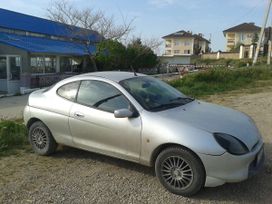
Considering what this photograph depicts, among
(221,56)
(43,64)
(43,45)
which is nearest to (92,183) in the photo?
(43,64)


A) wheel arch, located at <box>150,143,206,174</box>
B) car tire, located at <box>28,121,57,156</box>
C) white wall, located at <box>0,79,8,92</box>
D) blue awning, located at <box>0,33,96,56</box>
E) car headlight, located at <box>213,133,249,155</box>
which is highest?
blue awning, located at <box>0,33,96,56</box>

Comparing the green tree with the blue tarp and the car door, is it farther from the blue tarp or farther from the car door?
the car door

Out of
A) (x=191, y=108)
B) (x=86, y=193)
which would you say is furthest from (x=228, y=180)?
(x=86, y=193)

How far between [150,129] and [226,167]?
1.04m

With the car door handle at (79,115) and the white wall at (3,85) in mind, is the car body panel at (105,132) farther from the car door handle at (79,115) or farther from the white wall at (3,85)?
the white wall at (3,85)

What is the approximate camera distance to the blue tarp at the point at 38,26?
25.2 metres

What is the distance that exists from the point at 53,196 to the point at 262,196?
2543mm

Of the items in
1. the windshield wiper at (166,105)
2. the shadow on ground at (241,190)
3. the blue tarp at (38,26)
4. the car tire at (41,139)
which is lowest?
the shadow on ground at (241,190)

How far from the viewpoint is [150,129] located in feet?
14.4

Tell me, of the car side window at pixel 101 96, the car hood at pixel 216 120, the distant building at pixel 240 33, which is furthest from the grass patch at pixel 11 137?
the distant building at pixel 240 33

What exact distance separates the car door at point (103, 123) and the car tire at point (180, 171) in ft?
1.37

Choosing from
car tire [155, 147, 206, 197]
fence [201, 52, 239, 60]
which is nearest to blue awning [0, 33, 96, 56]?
car tire [155, 147, 206, 197]

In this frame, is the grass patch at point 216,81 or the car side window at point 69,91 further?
the grass patch at point 216,81

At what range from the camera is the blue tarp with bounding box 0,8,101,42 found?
2520 cm
